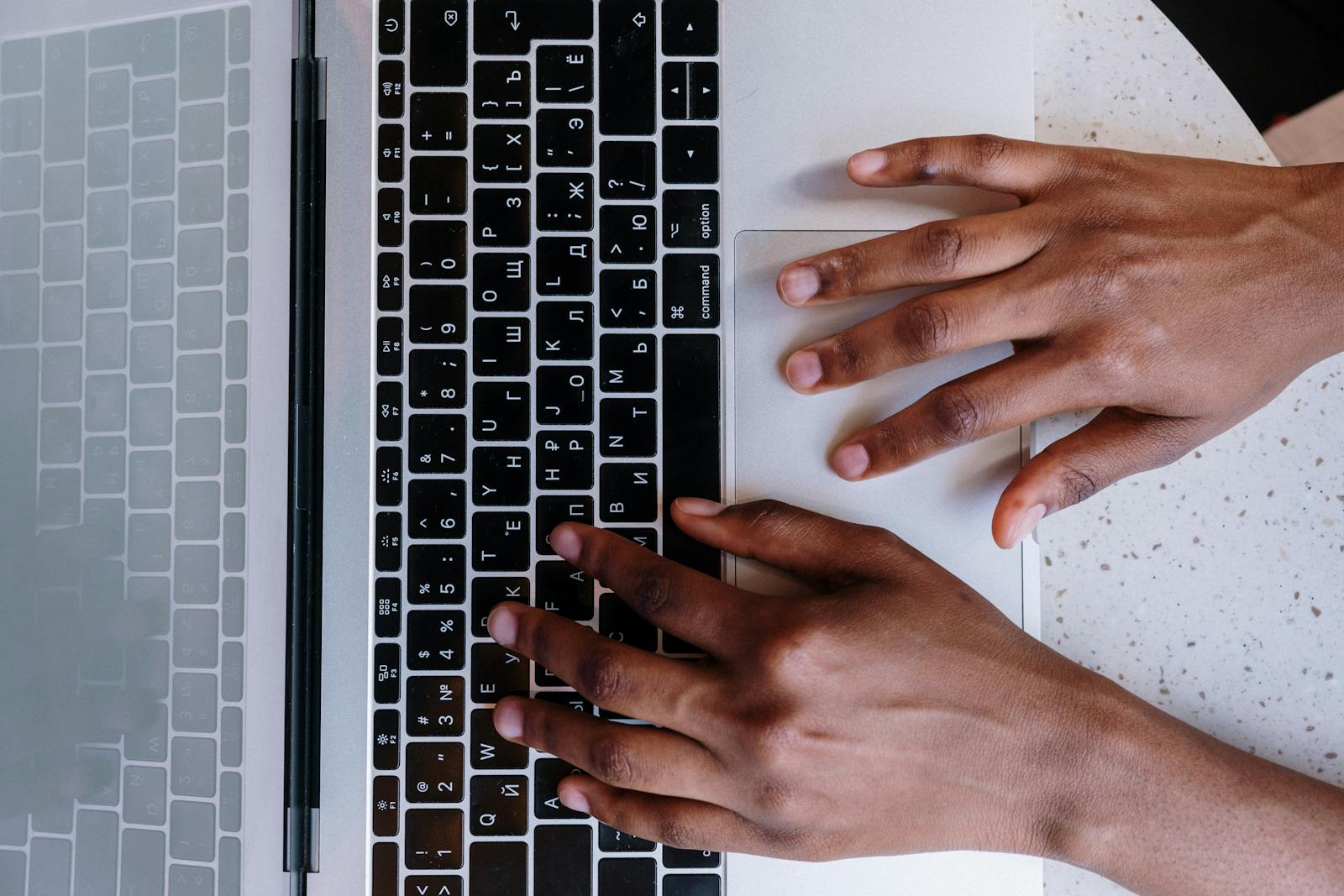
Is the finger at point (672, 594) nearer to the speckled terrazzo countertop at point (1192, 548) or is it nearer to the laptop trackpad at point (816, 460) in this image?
the laptop trackpad at point (816, 460)

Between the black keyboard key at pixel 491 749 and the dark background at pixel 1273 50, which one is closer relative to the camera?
the black keyboard key at pixel 491 749

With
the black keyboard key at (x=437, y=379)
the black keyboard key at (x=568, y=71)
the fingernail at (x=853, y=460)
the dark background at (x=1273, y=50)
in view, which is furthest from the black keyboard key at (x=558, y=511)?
the dark background at (x=1273, y=50)

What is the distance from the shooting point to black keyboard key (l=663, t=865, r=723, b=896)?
25.3 inches

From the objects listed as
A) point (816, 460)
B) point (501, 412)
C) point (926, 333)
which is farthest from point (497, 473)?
point (926, 333)

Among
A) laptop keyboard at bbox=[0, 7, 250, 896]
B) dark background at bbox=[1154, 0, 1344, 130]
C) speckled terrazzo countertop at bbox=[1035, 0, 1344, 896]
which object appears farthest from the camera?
dark background at bbox=[1154, 0, 1344, 130]

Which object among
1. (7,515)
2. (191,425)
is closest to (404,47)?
(191,425)

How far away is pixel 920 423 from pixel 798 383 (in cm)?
10

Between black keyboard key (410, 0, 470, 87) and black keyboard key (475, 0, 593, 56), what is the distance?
2 cm

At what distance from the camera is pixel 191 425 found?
0.61m

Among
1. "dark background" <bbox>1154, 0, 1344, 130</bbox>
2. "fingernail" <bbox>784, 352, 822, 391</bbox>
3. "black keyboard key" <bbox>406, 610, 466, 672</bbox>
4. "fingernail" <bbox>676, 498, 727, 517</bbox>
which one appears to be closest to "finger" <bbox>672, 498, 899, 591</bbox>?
"fingernail" <bbox>676, 498, 727, 517</bbox>

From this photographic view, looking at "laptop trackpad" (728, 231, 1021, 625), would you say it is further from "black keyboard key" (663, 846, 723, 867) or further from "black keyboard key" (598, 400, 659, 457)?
"black keyboard key" (663, 846, 723, 867)

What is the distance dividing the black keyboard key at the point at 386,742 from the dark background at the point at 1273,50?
4.94 feet

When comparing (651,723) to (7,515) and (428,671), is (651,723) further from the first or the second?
(7,515)

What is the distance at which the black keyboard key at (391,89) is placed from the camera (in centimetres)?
65
